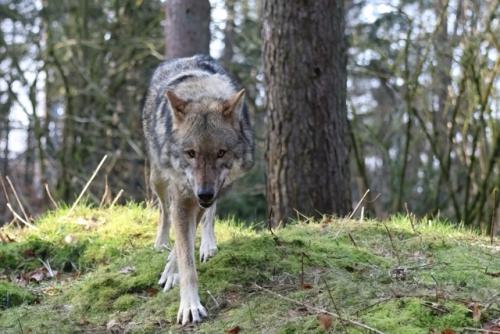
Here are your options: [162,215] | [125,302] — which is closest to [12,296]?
[125,302]

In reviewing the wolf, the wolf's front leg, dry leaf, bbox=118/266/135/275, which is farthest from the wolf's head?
dry leaf, bbox=118/266/135/275

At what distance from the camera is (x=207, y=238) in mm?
5438

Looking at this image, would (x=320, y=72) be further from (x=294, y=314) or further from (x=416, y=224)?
(x=294, y=314)

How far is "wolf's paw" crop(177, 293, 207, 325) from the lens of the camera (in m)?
4.22

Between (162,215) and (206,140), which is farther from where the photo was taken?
(162,215)

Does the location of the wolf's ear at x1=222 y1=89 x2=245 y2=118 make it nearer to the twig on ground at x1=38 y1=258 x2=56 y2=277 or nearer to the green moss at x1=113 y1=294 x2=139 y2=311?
the green moss at x1=113 y1=294 x2=139 y2=311

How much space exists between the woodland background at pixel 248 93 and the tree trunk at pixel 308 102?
362 centimetres

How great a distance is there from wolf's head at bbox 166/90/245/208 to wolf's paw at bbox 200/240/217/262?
2.94 ft

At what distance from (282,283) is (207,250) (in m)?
0.98

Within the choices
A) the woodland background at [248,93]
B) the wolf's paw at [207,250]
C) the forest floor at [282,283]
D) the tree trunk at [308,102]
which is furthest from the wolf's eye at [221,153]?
the woodland background at [248,93]

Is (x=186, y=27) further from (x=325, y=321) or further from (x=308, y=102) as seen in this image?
(x=325, y=321)

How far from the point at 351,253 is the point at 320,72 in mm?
2660

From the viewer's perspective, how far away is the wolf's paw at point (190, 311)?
13.9 ft

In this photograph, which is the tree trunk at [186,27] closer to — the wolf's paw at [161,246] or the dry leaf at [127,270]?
the wolf's paw at [161,246]
